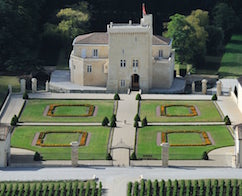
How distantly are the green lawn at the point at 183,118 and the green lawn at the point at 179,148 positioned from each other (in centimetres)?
297

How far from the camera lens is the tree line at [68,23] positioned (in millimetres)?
132500

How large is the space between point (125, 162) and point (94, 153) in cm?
330

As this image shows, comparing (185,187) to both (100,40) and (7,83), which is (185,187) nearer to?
(100,40)

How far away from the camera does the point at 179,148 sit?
98.7 m

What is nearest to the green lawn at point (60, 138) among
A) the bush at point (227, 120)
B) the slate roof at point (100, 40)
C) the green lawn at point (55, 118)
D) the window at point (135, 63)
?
the green lawn at point (55, 118)

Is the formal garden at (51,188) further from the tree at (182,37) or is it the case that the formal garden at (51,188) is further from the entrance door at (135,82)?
the tree at (182,37)

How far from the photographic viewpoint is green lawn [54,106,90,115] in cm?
11144

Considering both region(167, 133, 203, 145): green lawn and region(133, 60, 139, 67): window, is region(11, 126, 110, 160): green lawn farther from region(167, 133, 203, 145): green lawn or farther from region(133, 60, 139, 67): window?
region(133, 60, 139, 67): window

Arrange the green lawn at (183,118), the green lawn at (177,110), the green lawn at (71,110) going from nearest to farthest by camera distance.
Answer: the green lawn at (183,118), the green lawn at (71,110), the green lawn at (177,110)

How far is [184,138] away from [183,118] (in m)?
7.95

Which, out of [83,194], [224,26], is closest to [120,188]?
[83,194]

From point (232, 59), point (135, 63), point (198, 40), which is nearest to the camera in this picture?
point (135, 63)

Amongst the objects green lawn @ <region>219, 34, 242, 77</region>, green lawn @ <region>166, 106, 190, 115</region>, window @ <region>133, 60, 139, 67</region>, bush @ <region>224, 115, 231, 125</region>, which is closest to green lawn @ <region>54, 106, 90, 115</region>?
green lawn @ <region>166, 106, 190, 115</region>

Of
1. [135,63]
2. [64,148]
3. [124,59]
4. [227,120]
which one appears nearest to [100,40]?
[124,59]
